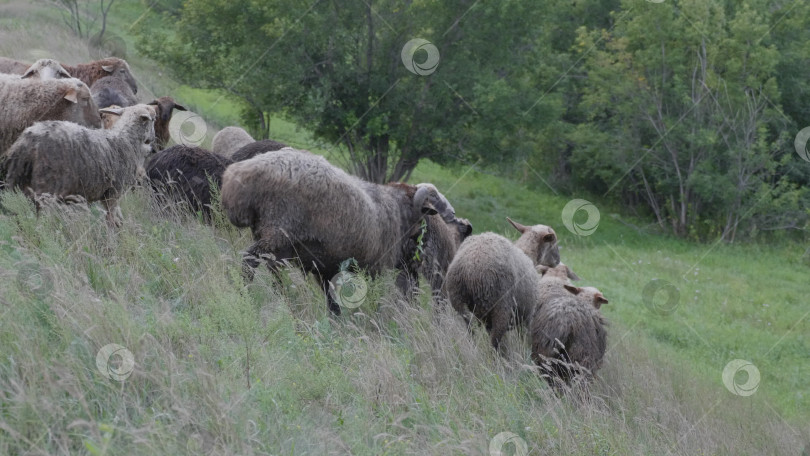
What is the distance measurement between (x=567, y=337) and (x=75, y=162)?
4.44 metres

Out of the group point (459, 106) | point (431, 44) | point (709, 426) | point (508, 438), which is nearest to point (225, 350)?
point (508, 438)

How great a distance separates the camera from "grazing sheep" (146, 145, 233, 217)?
329 inches

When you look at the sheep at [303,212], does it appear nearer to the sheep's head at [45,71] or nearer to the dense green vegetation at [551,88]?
the sheep's head at [45,71]

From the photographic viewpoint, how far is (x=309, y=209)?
6453 millimetres

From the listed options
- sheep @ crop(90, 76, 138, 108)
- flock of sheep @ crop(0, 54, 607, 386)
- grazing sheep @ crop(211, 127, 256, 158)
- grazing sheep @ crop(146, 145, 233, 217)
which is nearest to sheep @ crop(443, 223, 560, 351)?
flock of sheep @ crop(0, 54, 607, 386)

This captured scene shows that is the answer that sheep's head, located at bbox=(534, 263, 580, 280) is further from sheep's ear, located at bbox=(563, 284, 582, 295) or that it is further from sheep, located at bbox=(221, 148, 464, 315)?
sheep, located at bbox=(221, 148, 464, 315)

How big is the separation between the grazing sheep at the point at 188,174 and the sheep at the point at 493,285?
2.73 meters

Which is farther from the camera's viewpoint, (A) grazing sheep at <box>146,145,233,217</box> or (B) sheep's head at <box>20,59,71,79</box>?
(B) sheep's head at <box>20,59,71,79</box>

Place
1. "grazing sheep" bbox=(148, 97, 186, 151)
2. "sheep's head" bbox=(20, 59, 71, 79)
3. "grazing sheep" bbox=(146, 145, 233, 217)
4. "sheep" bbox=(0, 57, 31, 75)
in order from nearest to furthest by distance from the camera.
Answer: "grazing sheep" bbox=(146, 145, 233, 217) < "sheep's head" bbox=(20, 59, 71, 79) < "grazing sheep" bbox=(148, 97, 186, 151) < "sheep" bbox=(0, 57, 31, 75)

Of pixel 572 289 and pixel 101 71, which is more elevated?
pixel 572 289

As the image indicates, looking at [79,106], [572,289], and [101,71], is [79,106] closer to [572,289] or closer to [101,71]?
[101,71]

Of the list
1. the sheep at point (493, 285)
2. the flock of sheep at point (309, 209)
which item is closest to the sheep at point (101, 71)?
the flock of sheep at point (309, 209)

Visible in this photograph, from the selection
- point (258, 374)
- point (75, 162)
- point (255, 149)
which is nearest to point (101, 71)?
point (255, 149)

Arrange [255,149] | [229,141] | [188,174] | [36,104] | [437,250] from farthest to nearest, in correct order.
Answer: [229,141], [255,149], [188,174], [437,250], [36,104]
